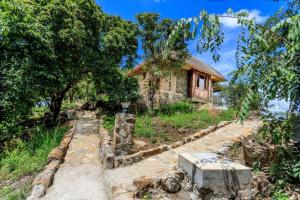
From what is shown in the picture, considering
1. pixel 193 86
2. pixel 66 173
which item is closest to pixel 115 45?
pixel 66 173

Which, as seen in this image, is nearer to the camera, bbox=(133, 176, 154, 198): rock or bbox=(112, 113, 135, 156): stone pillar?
bbox=(133, 176, 154, 198): rock

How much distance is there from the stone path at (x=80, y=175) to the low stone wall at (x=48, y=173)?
11cm

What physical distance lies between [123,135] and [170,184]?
9.02 feet

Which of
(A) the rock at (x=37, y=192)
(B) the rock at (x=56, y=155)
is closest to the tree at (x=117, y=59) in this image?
(B) the rock at (x=56, y=155)

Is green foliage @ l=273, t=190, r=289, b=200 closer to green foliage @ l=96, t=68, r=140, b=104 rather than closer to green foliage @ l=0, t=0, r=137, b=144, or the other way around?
green foliage @ l=0, t=0, r=137, b=144

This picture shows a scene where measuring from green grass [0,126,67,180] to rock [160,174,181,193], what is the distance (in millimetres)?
3469

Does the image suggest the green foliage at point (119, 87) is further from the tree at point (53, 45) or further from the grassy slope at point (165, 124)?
the grassy slope at point (165, 124)

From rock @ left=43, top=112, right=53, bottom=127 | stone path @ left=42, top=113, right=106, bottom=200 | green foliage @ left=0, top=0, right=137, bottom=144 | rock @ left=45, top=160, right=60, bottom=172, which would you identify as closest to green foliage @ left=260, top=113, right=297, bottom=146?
stone path @ left=42, top=113, right=106, bottom=200

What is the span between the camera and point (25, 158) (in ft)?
25.9

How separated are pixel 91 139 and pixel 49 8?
5583 mm

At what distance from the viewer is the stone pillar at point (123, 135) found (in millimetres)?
7207

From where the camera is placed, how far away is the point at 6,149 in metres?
9.53

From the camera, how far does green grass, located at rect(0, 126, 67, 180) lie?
696cm

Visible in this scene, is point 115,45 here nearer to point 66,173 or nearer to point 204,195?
point 66,173
